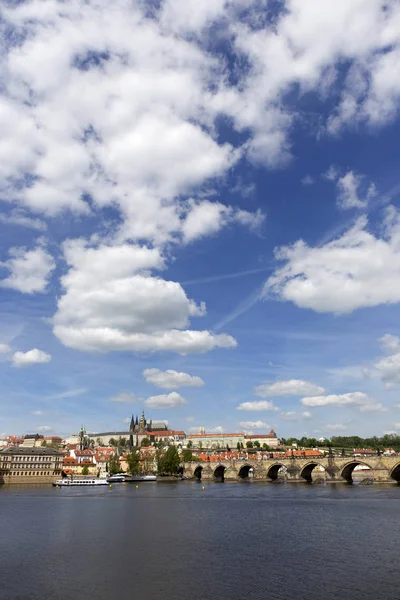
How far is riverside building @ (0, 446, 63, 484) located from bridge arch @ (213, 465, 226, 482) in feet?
129

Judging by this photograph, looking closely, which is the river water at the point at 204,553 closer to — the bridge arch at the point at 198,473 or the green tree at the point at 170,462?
the green tree at the point at 170,462

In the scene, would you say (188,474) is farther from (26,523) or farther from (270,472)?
(26,523)

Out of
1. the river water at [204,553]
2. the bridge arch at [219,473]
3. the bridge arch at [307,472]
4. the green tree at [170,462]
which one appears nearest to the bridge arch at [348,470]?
the bridge arch at [307,472]

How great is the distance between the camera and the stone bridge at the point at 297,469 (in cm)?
8144

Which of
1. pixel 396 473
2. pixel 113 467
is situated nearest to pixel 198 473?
pixel 113 467

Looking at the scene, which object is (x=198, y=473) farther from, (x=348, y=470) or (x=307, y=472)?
(x=348, y=470)

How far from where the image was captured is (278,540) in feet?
111

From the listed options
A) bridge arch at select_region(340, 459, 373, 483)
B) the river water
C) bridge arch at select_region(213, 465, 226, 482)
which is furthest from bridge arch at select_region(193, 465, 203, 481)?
the river water

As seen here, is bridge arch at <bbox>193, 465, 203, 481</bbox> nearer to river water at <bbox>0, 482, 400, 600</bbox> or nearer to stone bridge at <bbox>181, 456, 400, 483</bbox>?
stone bridge at <bbox>181, 456, 400, 483</bbox>

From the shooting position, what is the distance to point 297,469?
96.6 m

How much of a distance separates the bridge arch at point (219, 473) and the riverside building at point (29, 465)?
39183 mm

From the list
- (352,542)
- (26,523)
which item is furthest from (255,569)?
(26,523)

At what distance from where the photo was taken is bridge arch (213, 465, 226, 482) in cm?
11884

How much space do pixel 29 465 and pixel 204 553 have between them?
100759 millimetres
